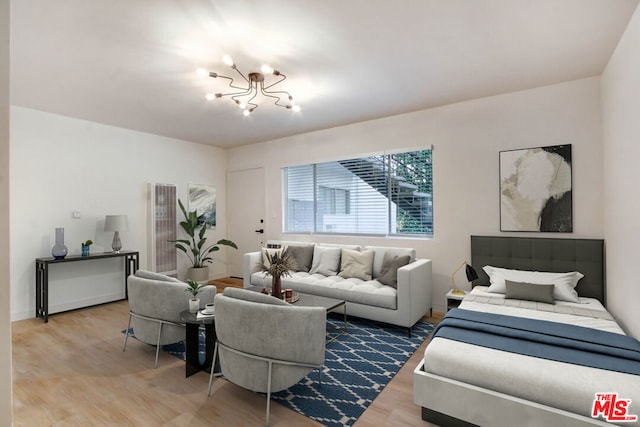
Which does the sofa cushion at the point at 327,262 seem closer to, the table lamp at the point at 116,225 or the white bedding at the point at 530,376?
the white bedding at the point at 530,376

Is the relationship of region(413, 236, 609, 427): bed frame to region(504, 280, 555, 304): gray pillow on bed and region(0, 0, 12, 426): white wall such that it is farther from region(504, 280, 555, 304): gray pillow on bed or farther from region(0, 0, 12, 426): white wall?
region(0, 0, 12, 426): white wall

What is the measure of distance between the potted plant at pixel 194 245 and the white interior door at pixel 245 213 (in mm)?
471

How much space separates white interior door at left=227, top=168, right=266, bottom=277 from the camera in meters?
5.92

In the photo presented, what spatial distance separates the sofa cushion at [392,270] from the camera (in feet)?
11.9

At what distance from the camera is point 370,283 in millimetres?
3783

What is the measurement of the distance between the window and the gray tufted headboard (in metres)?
0.74

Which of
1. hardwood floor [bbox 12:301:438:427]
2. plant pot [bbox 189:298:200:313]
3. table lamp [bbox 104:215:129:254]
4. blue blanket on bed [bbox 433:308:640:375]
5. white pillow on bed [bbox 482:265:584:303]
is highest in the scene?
table lamp [bbox 104:215:129:254]

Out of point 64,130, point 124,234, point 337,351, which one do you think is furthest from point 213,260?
point 337,351

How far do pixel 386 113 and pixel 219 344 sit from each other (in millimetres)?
3469

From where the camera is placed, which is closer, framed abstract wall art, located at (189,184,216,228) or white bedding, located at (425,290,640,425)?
white bedding, located at (425,290,640,425)

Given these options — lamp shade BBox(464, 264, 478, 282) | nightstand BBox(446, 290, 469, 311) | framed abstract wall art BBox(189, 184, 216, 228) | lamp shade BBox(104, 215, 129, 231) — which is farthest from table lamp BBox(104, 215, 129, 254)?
lamp shade BBox(464, 264, 478, 282)

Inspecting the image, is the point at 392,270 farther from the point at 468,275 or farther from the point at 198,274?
the point at 198,274

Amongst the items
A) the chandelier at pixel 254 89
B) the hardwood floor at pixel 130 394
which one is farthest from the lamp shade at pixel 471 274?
the chandelier at pixel 254 89

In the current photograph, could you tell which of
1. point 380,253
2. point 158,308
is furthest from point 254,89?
point 380,253
